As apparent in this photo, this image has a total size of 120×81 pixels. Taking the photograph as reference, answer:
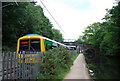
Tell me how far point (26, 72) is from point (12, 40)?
21.3 meters

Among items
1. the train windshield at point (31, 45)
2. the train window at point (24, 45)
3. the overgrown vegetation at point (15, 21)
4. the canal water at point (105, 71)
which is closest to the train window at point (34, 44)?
the train windshield at point (31, 45)

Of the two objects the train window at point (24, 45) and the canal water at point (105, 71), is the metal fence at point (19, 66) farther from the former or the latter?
the train window at point (24, 45)

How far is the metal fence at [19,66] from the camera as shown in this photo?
19.3ft

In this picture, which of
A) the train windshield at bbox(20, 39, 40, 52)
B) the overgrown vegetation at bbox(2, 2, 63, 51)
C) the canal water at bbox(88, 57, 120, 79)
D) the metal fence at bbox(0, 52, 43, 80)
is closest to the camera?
the metal fence at bbox(0, 52, 43, 80)

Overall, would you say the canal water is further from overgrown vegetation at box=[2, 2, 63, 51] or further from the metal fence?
overgrown vegetation at box=[2, 2, 63, 51]

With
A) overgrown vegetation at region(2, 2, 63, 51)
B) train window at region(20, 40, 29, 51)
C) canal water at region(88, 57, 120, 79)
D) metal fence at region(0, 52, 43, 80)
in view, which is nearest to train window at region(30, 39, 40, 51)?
train window at region(20, 40, 29, 51)

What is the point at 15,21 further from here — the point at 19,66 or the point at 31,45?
the point at 19,66

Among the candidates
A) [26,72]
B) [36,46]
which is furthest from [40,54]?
[36,46]

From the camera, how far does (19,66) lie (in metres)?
6.46

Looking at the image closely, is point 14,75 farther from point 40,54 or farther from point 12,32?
point 12,32

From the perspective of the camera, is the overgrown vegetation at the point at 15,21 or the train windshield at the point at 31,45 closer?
the train windshield at the point at 31,45

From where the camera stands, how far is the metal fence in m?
5.89

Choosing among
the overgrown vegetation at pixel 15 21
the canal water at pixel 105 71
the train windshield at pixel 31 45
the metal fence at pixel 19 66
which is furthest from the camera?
the overgrown vegetation at pixel 15 21

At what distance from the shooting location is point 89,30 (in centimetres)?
5056
